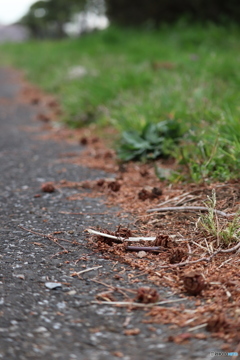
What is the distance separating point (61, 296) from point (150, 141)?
190cm

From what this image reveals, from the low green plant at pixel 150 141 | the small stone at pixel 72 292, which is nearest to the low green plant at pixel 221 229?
the small stone at pixel 72 292

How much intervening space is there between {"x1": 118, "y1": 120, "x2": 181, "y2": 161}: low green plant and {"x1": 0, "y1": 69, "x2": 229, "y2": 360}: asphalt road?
28.9 inches

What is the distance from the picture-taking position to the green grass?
272 cm

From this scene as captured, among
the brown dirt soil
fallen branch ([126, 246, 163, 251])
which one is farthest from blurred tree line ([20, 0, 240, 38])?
fallen branch ([126, 246, 163, 251])

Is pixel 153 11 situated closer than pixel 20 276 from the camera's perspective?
No

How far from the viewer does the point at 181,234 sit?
1.96 m

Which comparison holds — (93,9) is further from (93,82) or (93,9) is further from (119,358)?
(119,358)

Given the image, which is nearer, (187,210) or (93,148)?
(187,210)

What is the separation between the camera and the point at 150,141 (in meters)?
3.22

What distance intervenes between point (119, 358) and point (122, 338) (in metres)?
0.09

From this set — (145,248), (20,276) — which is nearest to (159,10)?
(145,248)

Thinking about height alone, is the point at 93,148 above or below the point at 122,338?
below

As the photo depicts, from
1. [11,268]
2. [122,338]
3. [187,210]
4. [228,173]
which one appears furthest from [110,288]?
[228,173]

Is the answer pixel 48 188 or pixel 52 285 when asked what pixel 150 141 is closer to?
pixel 48 188
